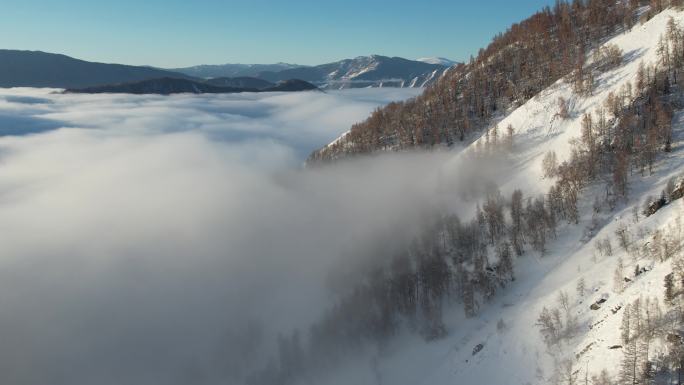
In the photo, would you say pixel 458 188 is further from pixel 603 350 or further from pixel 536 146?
pixel 603 350

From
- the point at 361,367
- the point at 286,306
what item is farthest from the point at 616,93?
the point at 286,306

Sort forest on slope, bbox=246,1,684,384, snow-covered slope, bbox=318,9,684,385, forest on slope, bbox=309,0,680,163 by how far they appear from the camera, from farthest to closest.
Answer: forest on slope, bbox=309,0,680,163 < forest on slope, bbox=246,1,684,384 < snow-covered slope, bbox=318,9,684,385

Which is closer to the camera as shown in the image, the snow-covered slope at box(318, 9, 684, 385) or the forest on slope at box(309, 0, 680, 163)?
the snow-covered slope at box(318, 9, 684, 385)

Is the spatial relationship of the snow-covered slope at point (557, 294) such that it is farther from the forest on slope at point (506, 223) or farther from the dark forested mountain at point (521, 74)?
the dark forested mountain at point (521, 74)

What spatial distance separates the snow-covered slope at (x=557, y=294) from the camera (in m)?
66.5

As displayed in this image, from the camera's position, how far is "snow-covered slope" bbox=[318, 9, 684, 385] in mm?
66500

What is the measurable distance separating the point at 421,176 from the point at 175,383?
117 meters

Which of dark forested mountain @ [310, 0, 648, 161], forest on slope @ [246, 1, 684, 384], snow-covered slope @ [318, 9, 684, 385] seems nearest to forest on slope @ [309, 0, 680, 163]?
dark forested mountain @ [310, 0, 648, 161]

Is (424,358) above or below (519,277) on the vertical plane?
below

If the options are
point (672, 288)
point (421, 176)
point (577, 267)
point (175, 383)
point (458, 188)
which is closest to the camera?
point (672, 288)

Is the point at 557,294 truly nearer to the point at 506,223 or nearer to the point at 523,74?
the point at 506,223

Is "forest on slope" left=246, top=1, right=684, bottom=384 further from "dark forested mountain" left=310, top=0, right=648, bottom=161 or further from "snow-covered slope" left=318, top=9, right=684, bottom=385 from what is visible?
"dark forested mountain" left=310, top=0, right=648, bottom=161

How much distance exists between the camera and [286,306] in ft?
494

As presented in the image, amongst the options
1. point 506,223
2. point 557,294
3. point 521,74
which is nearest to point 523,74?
point 521,74
